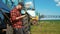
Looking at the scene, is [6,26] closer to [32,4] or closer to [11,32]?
[11,32]

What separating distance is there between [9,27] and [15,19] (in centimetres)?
34

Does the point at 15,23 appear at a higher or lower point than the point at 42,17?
higher

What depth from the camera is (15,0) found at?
50.4 ft

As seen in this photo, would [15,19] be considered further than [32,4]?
No

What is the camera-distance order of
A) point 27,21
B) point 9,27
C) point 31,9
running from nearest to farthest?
point 9,27
point 27,21
point 31,9

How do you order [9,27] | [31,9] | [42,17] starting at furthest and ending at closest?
1. [42,17]
2. [31,9]
3. [9,27]

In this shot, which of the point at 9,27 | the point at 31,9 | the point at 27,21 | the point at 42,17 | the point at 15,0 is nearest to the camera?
the point at 9,27

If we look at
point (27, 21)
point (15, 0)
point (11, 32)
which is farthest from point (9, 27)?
point (15, 0)

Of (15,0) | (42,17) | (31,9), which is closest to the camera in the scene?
(15,0)

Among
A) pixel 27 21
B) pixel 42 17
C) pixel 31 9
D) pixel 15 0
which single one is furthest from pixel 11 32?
pixel 42 17

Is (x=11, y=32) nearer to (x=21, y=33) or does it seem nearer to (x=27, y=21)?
(x=21, y=33)

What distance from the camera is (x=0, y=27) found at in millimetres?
8312

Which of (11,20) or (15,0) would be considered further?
(15,0)

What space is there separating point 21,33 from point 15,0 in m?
7.14
